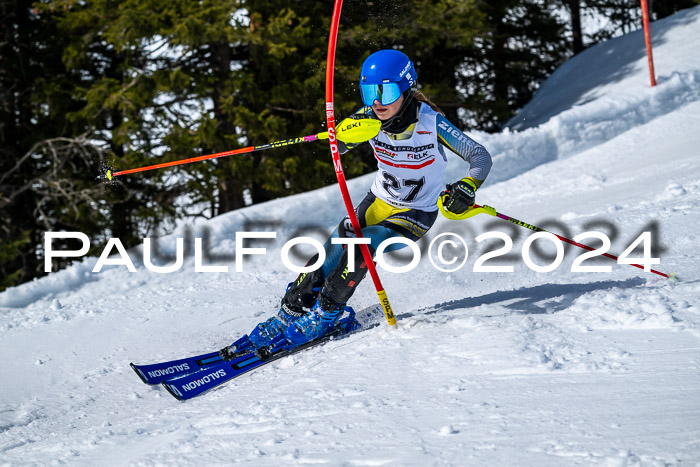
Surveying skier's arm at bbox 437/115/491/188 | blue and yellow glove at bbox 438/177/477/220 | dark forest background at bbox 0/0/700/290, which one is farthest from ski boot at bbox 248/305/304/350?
dark forest background at bbox 0/0/700/290

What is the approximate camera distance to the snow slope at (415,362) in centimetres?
241

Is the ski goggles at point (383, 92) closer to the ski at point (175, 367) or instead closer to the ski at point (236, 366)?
the ski at point (236, 366)

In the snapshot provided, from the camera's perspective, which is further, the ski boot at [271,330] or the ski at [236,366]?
the ski boot at [271,330]

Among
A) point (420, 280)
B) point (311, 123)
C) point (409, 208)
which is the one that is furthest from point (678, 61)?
point (409, 208)

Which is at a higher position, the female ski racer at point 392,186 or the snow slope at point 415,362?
the female ski racer at point 392,186

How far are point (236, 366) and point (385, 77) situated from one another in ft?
6.39

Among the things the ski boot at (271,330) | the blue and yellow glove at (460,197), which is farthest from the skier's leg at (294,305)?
the blue and yellow glove at (460,197)

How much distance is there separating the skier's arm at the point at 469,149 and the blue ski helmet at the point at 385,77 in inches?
14.2

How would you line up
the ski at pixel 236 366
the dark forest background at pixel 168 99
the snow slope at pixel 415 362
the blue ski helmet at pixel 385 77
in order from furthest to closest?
the dark forest background at pixel 168 99, the blue ski helmet at pixel 385 77, the ski at pixel 236 366, the snow slope at pixel 415 362

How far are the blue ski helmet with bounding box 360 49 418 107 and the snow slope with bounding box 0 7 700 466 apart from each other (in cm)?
138

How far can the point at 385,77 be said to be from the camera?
12.4 feet

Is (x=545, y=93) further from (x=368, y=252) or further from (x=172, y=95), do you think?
(x=368, y=252)

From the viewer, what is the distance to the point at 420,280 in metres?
5.77

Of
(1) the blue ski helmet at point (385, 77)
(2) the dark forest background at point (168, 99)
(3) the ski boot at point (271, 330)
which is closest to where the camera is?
(1) the blue ski helmet at point (385, 77)
